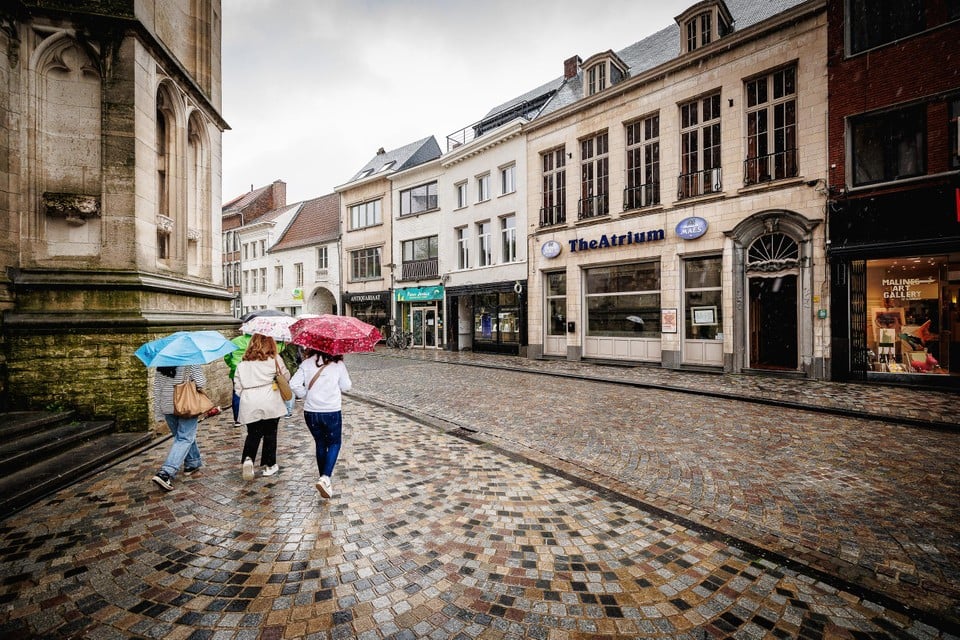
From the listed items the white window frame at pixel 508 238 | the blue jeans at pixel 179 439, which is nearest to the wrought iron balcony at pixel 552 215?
the white window frame at pixel 508 238

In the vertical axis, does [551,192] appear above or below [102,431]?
above

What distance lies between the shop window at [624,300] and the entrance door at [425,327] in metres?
10.6

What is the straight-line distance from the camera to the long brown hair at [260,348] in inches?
175

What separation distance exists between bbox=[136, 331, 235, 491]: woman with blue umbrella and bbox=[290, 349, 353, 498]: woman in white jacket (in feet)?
3.27

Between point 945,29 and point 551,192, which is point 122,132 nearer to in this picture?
point 551,192

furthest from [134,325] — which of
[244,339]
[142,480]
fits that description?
[142,480]

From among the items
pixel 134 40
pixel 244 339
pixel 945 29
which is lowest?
pixel 244 339

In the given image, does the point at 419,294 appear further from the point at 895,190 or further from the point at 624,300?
the point at 895,190

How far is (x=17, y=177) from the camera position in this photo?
6055 mm

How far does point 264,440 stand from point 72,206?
16.9 feet

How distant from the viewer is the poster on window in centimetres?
1402

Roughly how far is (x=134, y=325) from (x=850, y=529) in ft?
29.0

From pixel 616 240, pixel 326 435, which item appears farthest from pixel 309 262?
pixel 326 435

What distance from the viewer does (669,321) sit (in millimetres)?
14102
